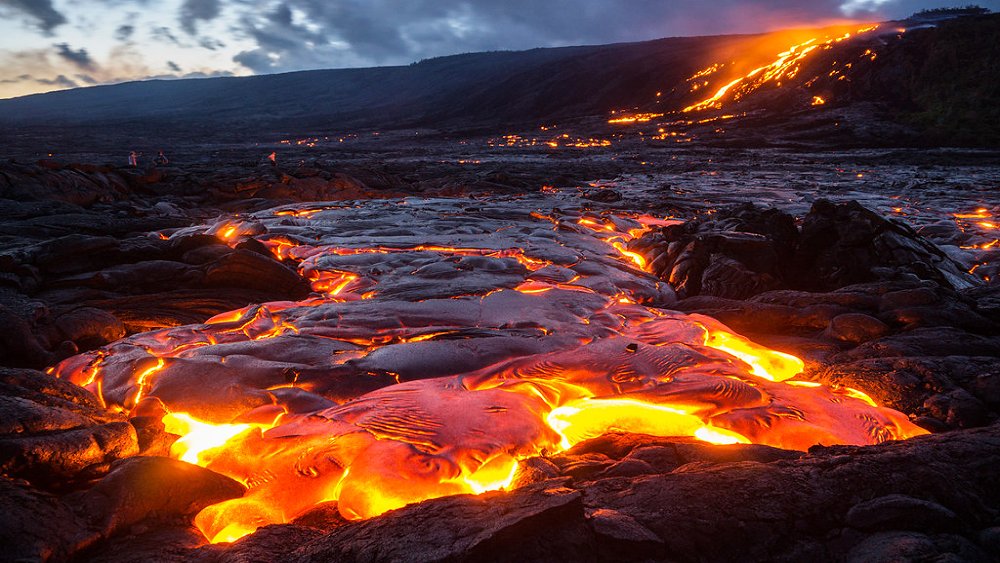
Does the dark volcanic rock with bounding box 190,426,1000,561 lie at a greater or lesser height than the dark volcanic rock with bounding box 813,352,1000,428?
greater

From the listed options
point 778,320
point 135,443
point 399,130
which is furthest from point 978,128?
point 399,130

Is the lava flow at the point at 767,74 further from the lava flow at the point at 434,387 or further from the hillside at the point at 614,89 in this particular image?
the lava flow at the point at 434,387

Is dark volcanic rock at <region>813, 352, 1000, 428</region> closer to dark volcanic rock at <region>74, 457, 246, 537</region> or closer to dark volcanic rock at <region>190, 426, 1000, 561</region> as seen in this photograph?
dark volcanic rock at <region>190, 426, 1000, 561</region>

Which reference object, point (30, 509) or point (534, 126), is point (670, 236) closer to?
point (30, 509)

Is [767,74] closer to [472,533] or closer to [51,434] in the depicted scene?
[472,533]

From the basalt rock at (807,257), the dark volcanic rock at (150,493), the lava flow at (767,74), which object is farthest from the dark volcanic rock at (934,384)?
the lava flow at (767,74)

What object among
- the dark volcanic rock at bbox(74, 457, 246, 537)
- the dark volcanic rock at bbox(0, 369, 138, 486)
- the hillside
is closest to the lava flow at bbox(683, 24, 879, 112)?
the hillside

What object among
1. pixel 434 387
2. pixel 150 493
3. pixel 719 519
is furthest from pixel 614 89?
pixel 150 493

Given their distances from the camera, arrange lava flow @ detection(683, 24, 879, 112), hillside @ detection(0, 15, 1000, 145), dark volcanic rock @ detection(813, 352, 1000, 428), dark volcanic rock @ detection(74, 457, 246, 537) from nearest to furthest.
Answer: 1. dark volcanic rock @ detection(74, 457, 246, 537)
2. dark volcanic rock @ detection(813, 352, 1000, 428)
3. hillside @ detection(0, 15, 1000, 145)
4. lava flow @ detection(683, 24, 879, 112)
